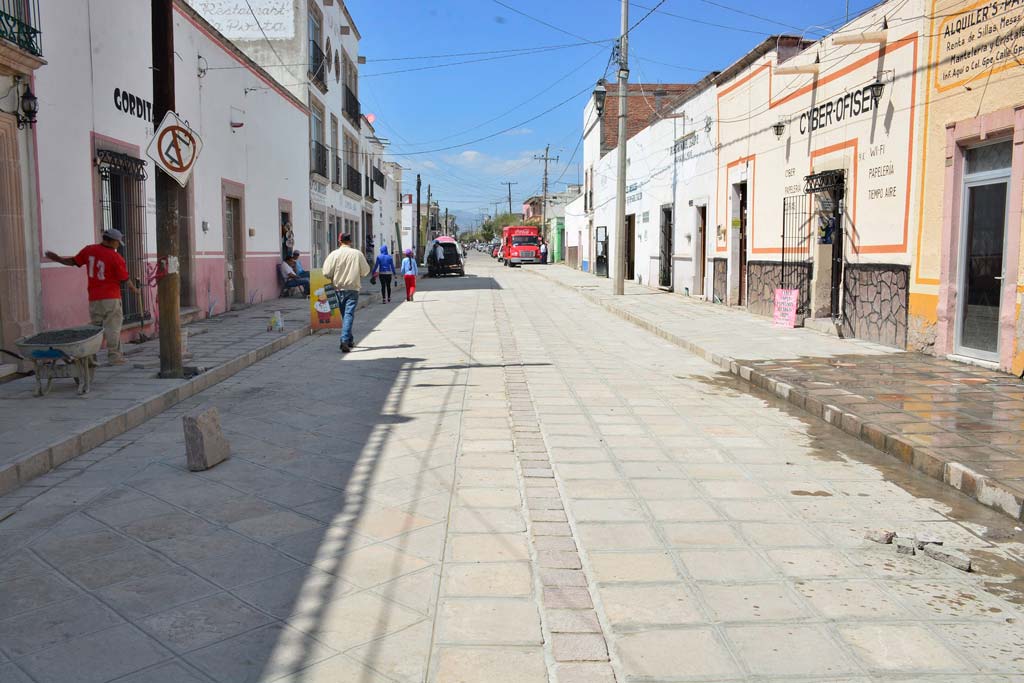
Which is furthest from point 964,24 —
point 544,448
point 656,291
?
point 656,291

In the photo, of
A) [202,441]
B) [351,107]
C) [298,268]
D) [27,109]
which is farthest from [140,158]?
[351,107]

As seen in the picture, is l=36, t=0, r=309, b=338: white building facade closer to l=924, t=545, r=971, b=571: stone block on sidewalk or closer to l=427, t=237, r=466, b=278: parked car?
l=924, t=545, r=971, b=571: stone block on sidewalk

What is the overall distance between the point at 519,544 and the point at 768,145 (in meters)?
14.3

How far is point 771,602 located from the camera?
142 inches

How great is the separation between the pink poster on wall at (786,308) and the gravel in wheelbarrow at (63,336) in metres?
11.3

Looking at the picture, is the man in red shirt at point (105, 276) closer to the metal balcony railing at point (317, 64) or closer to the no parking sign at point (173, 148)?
the no parking sign at point (173, 148)

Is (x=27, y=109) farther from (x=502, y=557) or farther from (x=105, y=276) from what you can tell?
(x=502, y=557)

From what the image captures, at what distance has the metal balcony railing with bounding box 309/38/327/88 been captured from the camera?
26281 millimetres

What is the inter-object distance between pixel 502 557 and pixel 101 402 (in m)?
5.15

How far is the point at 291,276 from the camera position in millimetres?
22000

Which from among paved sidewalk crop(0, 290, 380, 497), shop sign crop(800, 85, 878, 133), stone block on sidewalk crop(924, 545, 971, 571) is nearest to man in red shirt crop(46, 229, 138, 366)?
paved sidewalk crop(0, 290, 380, 497)

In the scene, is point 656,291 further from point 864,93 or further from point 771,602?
point 771,602

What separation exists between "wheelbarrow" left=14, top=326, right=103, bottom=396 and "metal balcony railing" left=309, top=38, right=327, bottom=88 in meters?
20.0

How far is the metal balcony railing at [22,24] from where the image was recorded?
856 centimetres
